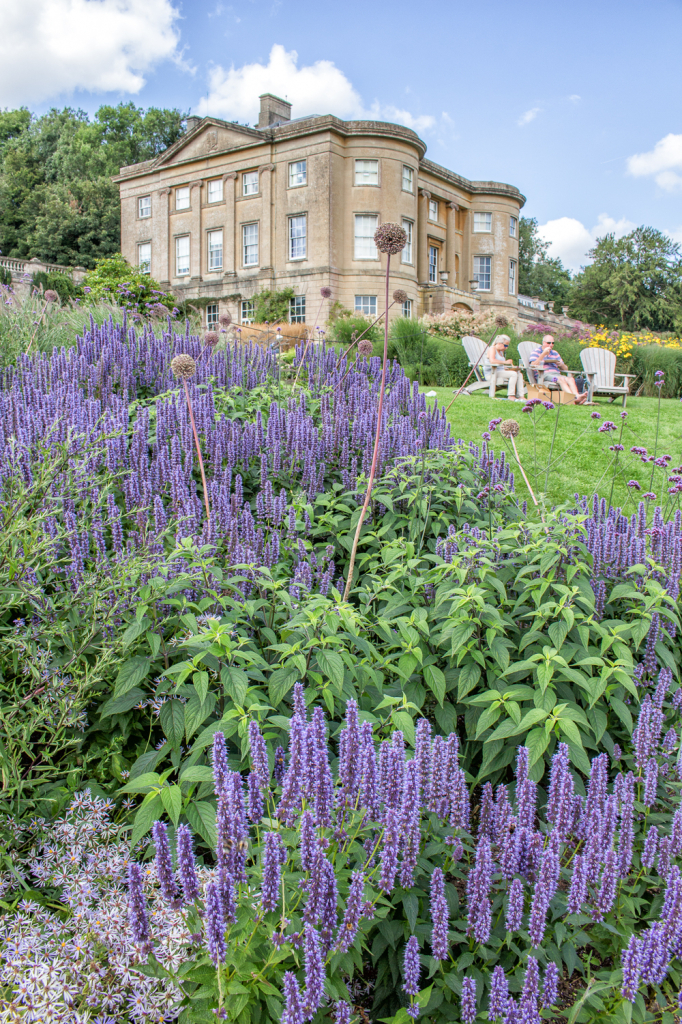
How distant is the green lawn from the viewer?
6.18 m

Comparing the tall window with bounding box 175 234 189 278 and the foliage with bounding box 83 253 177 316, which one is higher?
the tall window with bounding box 175 234 189 278

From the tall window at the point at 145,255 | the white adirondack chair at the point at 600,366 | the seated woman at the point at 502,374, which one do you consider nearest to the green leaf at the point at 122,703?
the seated woman at the point at 502,374

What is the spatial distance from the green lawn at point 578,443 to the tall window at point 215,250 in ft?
78.0

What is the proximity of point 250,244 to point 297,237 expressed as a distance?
280cm

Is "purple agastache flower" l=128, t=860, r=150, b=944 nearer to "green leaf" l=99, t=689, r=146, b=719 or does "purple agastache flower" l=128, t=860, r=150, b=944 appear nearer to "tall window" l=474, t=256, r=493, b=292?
"green leaf" l=99, t=689, r=146, b=719

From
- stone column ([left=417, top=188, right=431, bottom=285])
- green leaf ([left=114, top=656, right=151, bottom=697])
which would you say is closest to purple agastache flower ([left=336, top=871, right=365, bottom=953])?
green leaf ([left=114, top=656, right=151, bottom=697])

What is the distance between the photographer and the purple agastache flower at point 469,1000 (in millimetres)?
1513

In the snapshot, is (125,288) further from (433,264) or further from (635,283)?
(635,283)

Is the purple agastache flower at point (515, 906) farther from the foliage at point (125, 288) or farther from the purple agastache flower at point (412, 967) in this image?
the foliage at point (125, 288)

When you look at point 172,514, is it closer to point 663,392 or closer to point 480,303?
point 663,392

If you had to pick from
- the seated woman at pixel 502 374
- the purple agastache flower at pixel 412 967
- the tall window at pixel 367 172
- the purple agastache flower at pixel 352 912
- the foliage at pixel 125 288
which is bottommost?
the purple agastache flower at pixel 412 967

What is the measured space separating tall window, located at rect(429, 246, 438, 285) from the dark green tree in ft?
52.2

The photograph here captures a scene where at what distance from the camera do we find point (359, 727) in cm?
162

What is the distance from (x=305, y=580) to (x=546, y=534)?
116 centimetres
